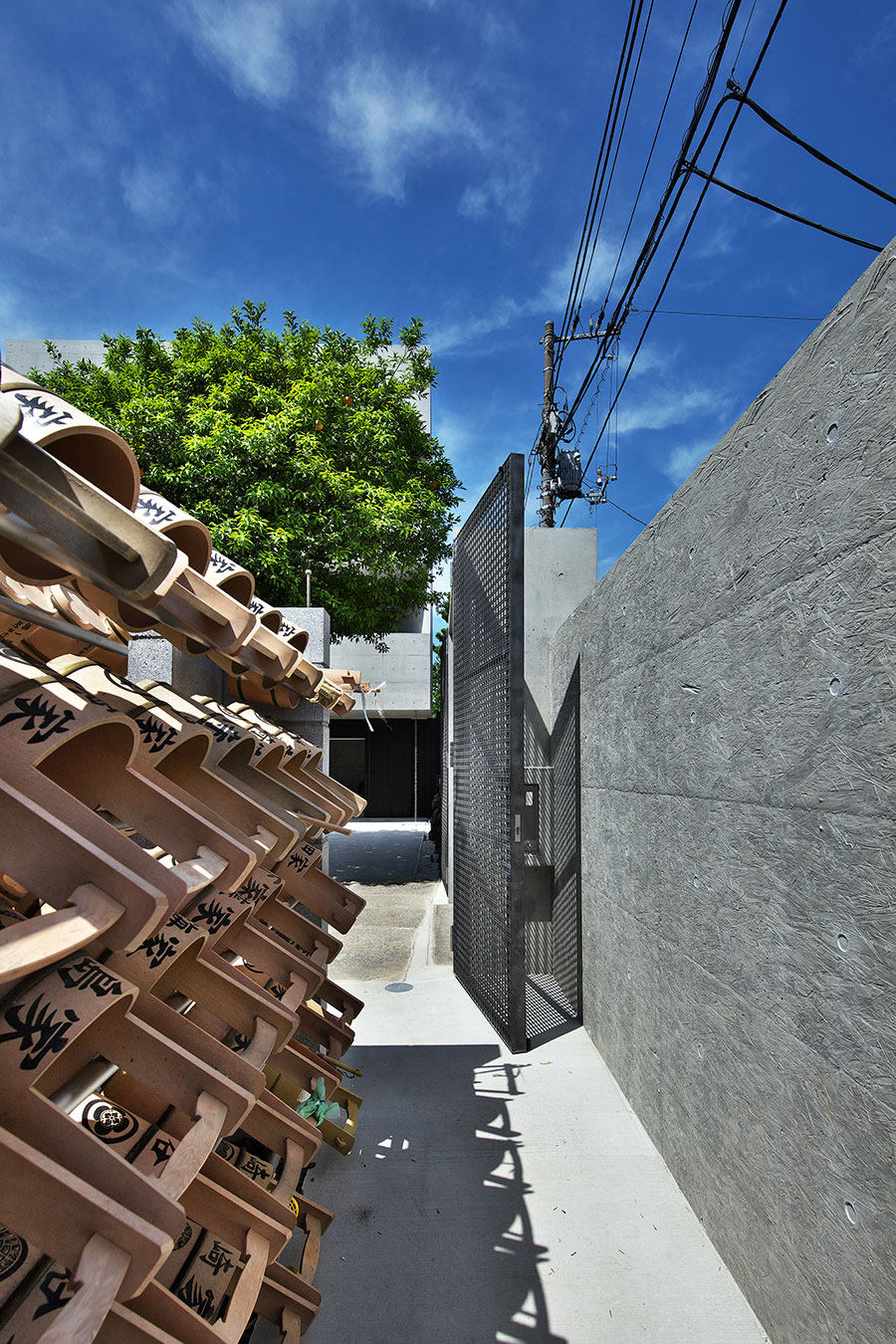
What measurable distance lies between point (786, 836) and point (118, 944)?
6.14ft

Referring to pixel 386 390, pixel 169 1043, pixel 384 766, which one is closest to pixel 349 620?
pixel 386 390

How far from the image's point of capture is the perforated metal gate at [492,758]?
14.2 ft

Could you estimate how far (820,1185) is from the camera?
6.36ft

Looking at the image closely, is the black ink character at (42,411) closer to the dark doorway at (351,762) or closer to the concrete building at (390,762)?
the concrete building at (390,762)

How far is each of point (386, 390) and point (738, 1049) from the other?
10.3 meters

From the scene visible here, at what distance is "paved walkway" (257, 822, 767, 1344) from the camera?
8.01ft

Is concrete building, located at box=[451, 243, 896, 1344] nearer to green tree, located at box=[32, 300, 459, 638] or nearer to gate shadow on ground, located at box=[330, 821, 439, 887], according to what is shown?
green tree, located at box=[32, 300, 459, 638]

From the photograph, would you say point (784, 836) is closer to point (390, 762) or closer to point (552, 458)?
point (552, 458)

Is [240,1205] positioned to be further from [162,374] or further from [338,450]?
[162,374]

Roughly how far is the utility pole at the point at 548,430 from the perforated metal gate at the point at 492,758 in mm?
8169

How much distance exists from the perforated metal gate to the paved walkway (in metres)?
0.48

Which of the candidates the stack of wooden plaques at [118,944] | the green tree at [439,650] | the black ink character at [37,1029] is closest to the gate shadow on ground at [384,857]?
the green tree at [439,650]

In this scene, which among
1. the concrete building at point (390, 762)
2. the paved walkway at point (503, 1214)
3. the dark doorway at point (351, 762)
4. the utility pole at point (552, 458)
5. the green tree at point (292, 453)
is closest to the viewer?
the paved walkway at point (503, 1214)

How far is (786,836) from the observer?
2.15m
